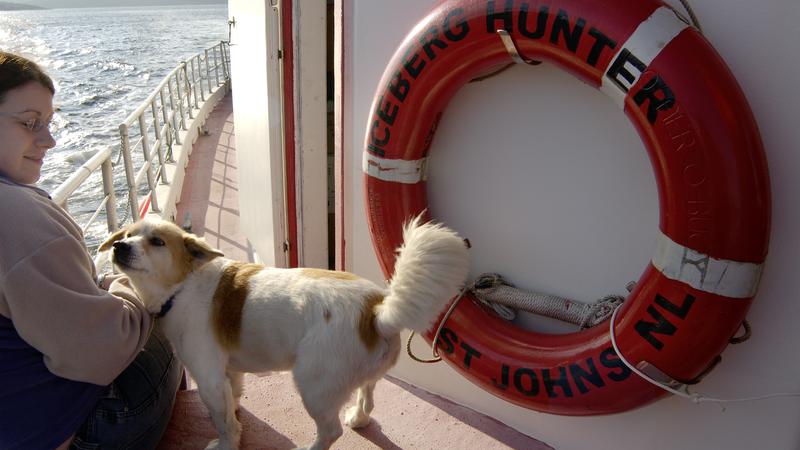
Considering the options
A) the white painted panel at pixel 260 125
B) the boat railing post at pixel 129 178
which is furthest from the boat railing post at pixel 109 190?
the white painted panel at pixel 260 125

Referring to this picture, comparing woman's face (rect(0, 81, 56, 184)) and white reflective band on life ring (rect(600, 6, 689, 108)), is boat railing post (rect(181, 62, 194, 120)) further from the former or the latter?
white reflective band on life ring (rect(600, 6, 689, 108))

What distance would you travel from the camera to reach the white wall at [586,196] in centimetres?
137

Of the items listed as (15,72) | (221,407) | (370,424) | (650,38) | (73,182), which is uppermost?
(650,38)

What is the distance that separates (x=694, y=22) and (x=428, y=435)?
1522 mm

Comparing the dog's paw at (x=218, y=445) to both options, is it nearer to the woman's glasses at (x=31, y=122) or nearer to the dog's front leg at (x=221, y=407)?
the dog's front leg at (x=221, y=407)

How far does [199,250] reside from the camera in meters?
1.73

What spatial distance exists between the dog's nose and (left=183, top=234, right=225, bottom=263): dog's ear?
170mm

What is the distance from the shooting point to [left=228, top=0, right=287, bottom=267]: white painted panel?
274 cm

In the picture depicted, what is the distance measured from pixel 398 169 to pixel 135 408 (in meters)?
1.05

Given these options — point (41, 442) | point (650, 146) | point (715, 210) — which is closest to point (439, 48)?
point (650, 146)

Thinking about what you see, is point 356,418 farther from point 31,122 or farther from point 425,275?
point 31,122

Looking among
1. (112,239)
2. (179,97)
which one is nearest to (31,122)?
(112,239)

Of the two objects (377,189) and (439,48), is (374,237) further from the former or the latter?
(439,48)

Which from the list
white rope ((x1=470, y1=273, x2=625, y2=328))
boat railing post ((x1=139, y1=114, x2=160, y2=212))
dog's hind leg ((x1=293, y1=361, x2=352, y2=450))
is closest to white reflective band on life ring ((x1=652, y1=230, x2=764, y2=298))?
white rope ((x1=470, y1=273, x2=625, y2=328))
